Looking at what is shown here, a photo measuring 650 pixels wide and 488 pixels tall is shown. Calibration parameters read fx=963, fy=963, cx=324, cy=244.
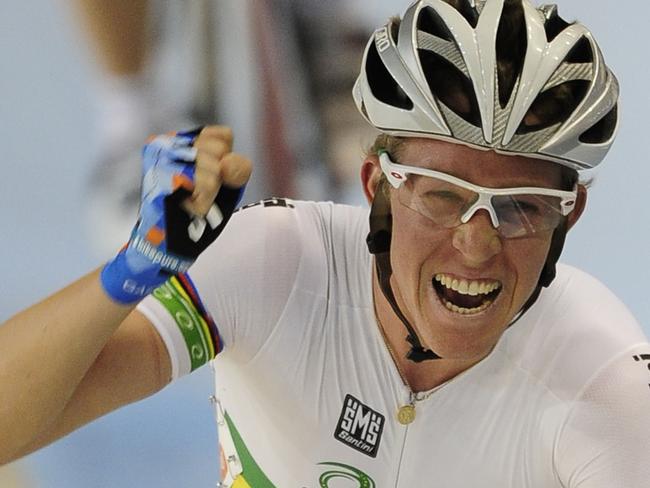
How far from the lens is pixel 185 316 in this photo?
935 mm

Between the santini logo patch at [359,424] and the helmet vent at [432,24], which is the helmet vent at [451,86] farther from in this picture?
the santini logo patch at [359,424]

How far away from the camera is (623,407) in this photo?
0.90 meters

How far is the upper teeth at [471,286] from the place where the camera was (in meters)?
0.90

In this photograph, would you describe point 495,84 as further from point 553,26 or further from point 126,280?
point 126,280

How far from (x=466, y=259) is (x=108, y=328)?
327 millimetres

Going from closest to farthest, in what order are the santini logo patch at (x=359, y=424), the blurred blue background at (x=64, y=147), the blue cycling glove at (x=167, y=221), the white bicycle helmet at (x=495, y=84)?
1. the blue cycling glove at (x=167, y=221)
2. the white bicycle helmet at (x=495, y=84)
3. the santini logo patch at (x=359, y=424)
4. the blurred blue background at (x=64, y=147)

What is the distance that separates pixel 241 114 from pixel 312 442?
1.08 m

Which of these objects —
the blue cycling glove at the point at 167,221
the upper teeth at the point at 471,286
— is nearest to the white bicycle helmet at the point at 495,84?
the upper teeth at the point at 471,286

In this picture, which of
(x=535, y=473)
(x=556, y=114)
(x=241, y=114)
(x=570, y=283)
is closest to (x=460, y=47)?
(x=556, y=114)

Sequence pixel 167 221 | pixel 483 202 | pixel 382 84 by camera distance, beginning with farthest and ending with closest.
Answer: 1. pixel 382 84
2. pixel 483 202
3. pixel 167 221

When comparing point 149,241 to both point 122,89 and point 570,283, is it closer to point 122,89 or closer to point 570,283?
point 570,283

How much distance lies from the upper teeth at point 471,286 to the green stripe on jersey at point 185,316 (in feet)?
0.80

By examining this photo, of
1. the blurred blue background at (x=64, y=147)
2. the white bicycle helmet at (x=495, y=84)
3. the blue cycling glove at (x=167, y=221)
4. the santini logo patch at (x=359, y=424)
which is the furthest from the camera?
the blurred blue background at (x=64, y=147)

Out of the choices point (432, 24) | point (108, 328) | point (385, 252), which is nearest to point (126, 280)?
point (108, 328)
